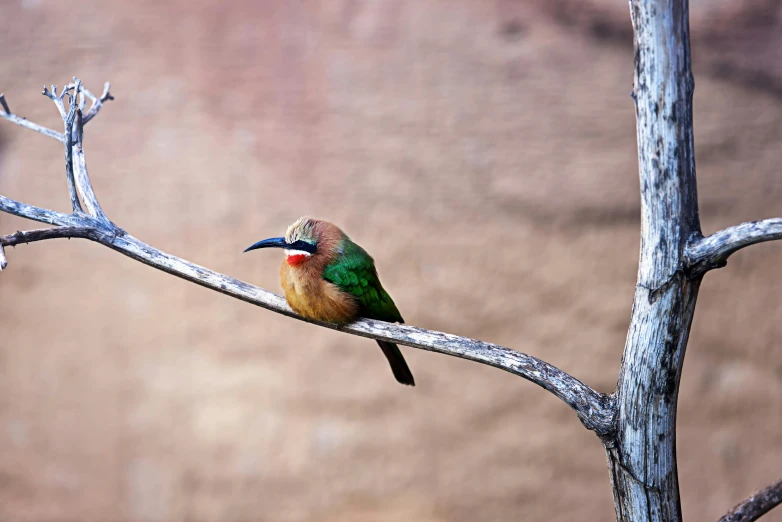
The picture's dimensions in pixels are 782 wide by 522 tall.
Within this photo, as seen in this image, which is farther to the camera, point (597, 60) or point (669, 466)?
point (597, 60)

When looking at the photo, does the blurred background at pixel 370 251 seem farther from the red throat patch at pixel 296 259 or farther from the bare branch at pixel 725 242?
the bare branch at pixel 725 242

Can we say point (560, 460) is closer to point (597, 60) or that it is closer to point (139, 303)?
point (597, 60)

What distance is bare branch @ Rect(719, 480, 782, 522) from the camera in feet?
4.43

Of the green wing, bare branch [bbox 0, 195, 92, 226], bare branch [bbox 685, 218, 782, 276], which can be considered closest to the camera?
bare branch [bbox 685, 218, 782, 276]

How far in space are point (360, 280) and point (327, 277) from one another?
0.09 metres

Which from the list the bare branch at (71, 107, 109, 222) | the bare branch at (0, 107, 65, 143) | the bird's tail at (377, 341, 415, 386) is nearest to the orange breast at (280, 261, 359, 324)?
the bird's tail at (377, 341, 415, 386)

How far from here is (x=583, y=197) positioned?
113 inches

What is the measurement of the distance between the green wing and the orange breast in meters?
0.03

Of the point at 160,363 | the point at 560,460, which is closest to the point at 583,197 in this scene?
the point at 560,460

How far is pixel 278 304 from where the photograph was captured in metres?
1.72

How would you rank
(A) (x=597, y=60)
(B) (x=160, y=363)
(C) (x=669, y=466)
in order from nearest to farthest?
(C) (x=669, y=466)
(A) (x=597, y=60)
(B) (x=160, y=363)

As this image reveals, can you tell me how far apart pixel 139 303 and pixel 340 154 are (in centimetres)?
109

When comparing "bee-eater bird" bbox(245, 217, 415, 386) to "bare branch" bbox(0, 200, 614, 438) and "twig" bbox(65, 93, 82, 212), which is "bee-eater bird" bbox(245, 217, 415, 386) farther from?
"twig" bbox(65, 93, 82, 212)

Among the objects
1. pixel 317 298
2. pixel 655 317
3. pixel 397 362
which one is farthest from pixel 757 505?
pixel 317 298
